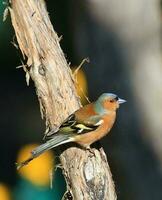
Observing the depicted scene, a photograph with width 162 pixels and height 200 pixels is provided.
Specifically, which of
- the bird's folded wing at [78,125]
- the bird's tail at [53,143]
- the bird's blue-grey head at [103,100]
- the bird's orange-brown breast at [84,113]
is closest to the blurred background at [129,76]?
the bird's blue-grey head at [103,100]

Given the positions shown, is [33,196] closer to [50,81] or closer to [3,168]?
[3,168]

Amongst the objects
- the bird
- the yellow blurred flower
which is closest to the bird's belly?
the bird

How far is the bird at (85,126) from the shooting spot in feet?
16.4

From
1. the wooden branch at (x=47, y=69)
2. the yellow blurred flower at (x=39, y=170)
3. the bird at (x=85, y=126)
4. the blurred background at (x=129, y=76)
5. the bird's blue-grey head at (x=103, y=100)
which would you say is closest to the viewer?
the wooden branch at (x=47, y=69)

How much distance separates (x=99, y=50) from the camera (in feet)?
20.2

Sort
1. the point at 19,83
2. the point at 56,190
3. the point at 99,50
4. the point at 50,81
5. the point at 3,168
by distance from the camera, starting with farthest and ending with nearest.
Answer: the point at 19,83, the point at 3,168, the point at 56,190, the point at 99,50, the point at 50,81

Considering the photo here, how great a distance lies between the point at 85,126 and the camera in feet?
17.5

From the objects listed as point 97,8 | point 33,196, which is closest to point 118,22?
point 97,8

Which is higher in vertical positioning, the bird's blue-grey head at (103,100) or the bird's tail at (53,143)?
the bird's blue-grey head at (103,100)

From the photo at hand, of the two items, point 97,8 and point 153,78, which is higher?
point 97,8

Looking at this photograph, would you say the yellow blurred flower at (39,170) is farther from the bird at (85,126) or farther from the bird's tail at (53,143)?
the bird's tail at (53,143)

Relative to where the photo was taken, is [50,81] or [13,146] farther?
[13,146]

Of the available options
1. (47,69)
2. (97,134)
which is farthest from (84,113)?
(47,69)

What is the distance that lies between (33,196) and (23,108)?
1.39m
